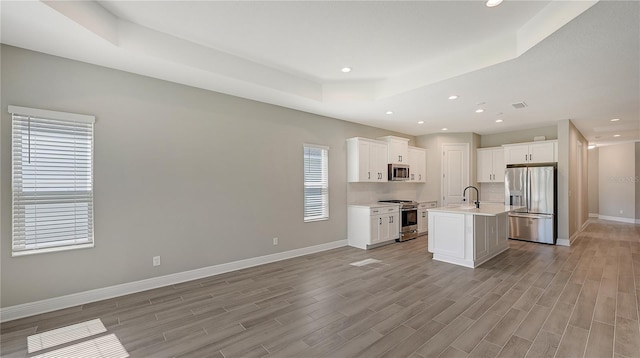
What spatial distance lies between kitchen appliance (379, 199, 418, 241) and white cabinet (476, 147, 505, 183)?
2.45 meters

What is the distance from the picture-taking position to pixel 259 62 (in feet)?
12.6

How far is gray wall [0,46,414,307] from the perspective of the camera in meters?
2.93

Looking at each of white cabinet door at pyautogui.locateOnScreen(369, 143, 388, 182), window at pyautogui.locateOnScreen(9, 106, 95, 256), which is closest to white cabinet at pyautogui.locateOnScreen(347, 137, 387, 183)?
white cabinet door at pyautogui.locateOnScreen(369, 143, 388, 182)

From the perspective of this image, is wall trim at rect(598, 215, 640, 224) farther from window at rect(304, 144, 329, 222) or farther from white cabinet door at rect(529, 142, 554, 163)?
window at rect(304, 144, 329, 222)

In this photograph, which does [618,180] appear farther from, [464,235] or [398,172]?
[464,235]

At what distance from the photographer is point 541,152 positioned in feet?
21.7

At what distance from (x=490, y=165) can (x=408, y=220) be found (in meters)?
3.04

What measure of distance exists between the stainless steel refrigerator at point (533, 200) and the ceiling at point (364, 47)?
5.79 feet

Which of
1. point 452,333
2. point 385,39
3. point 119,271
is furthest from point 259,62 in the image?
point 452,333

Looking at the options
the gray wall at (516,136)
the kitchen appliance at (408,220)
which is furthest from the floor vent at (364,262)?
the gray wall at (516,136)

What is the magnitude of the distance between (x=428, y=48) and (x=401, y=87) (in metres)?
0.89

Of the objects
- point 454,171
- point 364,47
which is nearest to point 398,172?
point 454,171

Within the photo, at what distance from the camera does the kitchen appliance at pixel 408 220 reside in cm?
637

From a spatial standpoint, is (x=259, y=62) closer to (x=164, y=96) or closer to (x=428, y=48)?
(x=164, y=96)
